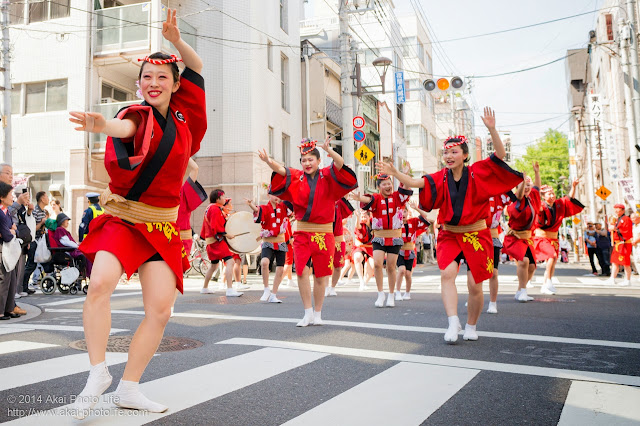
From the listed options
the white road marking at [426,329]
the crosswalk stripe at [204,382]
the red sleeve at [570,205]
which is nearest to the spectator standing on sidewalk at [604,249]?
the red sleeve at [570,205]

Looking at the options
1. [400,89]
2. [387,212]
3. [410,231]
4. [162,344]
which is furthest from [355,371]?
[400,89]

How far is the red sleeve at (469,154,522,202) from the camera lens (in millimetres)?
5355

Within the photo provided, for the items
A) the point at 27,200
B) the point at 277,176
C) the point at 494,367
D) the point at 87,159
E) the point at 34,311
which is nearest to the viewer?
the point at 494,367

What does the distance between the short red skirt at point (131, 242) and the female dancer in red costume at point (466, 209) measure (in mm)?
2870

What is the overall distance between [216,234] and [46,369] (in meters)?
6.90

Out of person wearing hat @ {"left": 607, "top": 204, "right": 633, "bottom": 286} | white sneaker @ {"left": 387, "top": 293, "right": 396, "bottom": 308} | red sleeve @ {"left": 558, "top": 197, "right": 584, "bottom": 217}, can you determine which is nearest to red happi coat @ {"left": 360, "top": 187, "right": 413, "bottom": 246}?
white sneaker @ {"left": 387, "top": 293, "right": 396, "bottom": 308}

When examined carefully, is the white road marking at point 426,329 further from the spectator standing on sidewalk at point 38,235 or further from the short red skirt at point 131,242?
the spectator standing on sidewalk at point 38,235

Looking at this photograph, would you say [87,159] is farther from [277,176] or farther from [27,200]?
[277,176]

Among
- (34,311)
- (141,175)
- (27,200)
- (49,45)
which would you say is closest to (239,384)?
(141,175)

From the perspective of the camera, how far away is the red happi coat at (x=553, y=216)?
9.77 meters

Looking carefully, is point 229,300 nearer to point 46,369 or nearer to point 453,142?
point 453,142

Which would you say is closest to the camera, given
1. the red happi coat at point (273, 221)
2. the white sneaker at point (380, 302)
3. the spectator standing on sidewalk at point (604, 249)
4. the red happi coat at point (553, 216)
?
the white sneaker at point (380, 302)

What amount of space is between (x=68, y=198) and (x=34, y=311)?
1192cm

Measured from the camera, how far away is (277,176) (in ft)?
20.7
